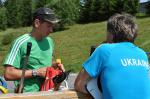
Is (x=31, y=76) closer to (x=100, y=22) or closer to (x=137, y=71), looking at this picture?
(x=137, y=71)

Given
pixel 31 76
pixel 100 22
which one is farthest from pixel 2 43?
pixel 31 76

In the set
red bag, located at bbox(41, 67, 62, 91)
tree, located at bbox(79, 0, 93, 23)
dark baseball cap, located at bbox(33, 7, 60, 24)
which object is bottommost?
tree, located at bbox(79, 0, 93, 23)

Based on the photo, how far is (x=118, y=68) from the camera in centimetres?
379

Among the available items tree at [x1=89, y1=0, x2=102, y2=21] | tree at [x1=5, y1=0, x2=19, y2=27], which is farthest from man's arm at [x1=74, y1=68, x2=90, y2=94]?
tree at [x1=89, y1=0, x2=102, y2=21]

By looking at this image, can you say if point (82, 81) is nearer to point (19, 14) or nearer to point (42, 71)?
point (42, 71)

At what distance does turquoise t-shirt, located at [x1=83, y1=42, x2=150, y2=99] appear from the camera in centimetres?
377

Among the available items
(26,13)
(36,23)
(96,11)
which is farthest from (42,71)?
(96,11)

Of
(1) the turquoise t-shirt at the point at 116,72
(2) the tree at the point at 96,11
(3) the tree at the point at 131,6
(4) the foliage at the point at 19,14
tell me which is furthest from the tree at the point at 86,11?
(1) the turquoise t-shirt at the point at 116,72

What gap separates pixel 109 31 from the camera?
3885mm

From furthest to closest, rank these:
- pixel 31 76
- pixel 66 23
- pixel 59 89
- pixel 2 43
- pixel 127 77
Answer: pixel 66 23
pixel 2 43
pixel 31 76
pixel 59 89
pixel 127 77

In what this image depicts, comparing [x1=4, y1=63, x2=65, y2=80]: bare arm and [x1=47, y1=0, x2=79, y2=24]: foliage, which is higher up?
[x1=4, y1=63, x2=65, y2=80]: bare arm

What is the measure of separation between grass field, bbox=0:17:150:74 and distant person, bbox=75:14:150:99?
740 inches

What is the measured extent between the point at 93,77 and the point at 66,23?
40.0m

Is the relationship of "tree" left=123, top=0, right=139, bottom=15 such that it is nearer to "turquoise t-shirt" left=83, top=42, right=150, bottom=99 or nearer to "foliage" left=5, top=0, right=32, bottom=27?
"foliage" left=5, top=0, right=32, bottom=27
